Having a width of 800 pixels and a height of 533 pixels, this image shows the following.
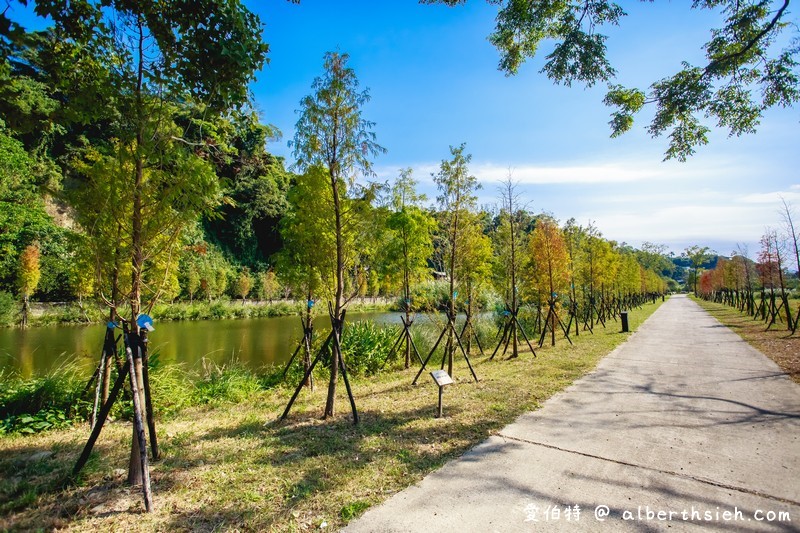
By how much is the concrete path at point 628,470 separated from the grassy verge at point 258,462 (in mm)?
418

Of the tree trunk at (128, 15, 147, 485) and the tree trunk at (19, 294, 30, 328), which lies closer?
→ the tree trunk at (128, 15, 147, 485)

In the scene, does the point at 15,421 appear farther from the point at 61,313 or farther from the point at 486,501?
the point at 61,313

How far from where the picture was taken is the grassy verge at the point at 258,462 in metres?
3.02

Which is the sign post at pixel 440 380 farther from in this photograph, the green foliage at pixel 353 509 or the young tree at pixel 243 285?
the young tree at pixel 243 285

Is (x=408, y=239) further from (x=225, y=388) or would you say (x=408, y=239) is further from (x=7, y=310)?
(x=7, y=310)

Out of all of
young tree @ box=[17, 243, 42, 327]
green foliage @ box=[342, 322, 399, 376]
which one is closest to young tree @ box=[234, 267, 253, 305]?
young tree @ box=[17, 243, 42, 327]

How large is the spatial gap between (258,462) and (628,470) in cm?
385

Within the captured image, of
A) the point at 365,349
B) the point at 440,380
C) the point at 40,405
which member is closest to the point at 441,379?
the point at 440,380

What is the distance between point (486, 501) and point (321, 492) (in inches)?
58.1

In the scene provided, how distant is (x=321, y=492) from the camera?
336 cm

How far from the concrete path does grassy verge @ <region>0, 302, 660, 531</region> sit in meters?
0.42

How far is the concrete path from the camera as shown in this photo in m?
2.93

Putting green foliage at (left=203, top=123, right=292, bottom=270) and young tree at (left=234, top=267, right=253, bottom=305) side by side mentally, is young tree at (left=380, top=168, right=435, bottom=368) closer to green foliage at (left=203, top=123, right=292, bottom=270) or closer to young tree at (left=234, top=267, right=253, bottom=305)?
young tree at (left=234, top=267, right=253, bottom=305)

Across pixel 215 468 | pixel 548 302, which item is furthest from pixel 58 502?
pixel 548 302
